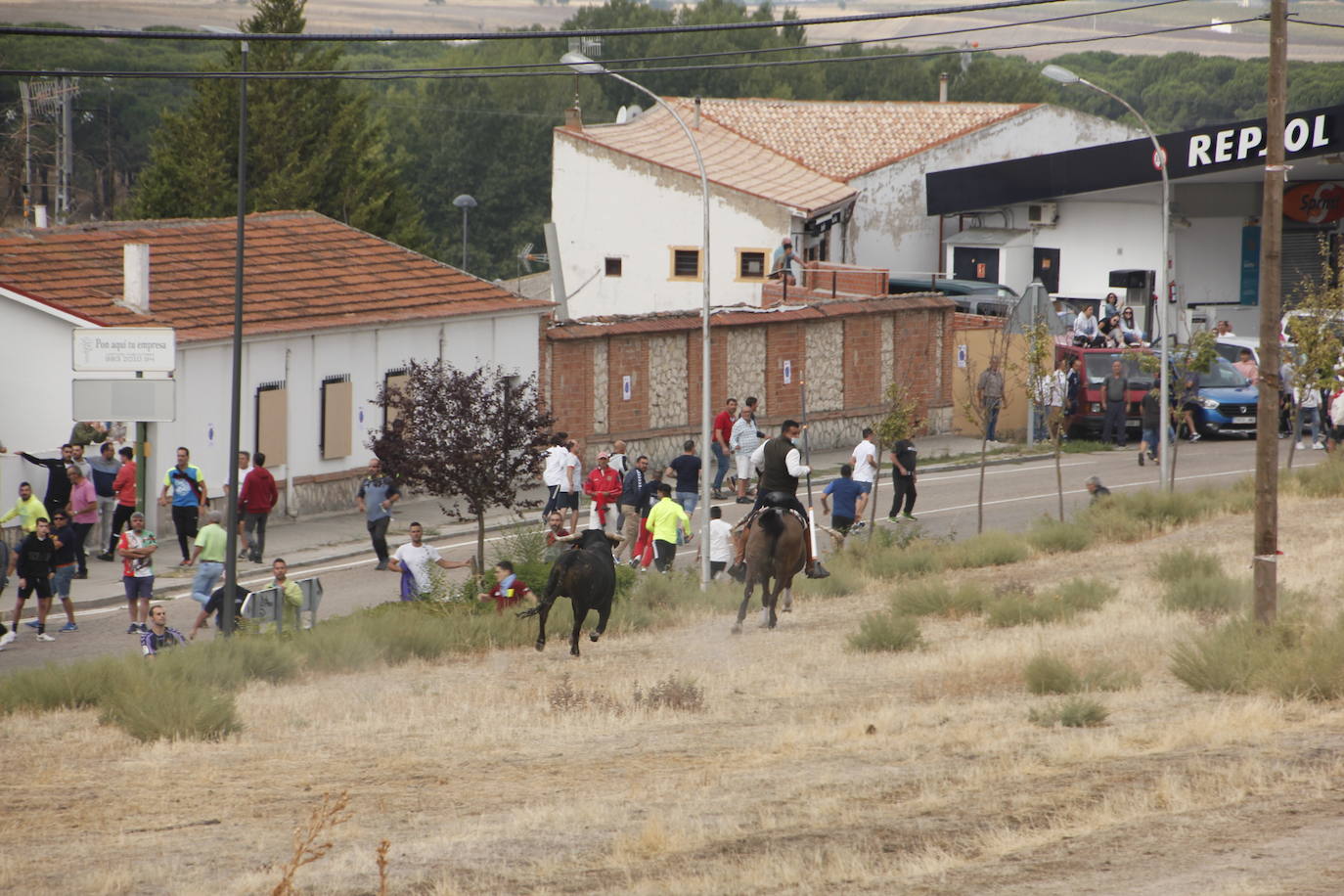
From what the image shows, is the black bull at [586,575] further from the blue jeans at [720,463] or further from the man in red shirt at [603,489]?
the blue jeans at [720,463]

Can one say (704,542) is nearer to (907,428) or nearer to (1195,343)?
(907,428)

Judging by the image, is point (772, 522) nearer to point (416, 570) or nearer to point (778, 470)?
point (778, 470)

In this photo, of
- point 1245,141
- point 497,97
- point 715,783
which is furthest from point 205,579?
point 497,97

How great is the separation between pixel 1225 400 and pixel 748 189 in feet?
51.2

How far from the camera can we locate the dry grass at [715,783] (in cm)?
1017

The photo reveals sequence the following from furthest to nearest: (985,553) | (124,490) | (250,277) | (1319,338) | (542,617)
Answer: (250,277) → (1319,338) → (124,490) → (985,553) → (542,617)

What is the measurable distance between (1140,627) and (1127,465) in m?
15.6

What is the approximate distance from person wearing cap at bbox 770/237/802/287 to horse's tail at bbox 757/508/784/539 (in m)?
24.5

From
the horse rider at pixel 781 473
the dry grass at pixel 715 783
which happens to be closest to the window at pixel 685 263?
the horse rider at pixel 781 473

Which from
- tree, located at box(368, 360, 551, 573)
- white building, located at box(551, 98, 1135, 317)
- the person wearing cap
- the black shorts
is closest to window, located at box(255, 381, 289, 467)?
tree, located at box(368, 360, 551, 573)

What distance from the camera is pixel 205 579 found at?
868 inches

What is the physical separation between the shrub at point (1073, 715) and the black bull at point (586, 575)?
16.4 feet

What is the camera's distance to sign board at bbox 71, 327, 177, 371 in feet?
75.2

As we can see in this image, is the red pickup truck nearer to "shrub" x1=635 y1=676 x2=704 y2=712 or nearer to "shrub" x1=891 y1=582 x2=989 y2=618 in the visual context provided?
"shrub" x1=891 y1=582 x2=989 y2=618
